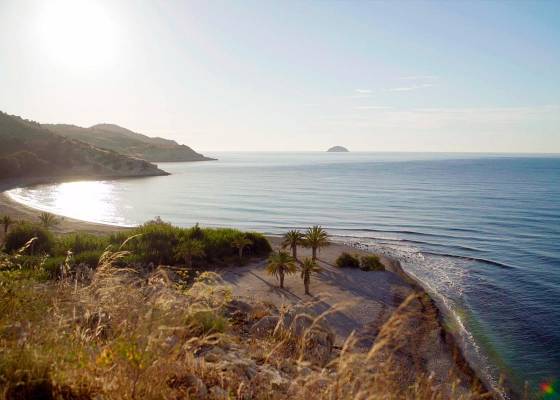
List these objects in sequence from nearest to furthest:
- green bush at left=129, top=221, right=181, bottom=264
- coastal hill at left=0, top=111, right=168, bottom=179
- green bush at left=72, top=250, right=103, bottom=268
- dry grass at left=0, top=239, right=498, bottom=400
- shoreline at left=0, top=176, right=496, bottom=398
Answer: dry grass at left=0, top=239, right=498, bottom=400
shoreline at left=0, top=176, right=496, bottom=398
green bush at left=72, top=250, right=103, bottom=268
green bush at left=129, top=221, right=181, bottom=264
coastal hill at left=0, top=111, right=168, bottom=179

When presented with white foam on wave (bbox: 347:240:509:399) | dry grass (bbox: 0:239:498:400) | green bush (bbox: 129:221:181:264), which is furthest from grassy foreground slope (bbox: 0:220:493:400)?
green bush (bbox: 129:221:181:264)

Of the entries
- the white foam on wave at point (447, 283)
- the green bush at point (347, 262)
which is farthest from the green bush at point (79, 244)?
the white foam on wave at point (447, 283)

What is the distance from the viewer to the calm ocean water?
23750mm

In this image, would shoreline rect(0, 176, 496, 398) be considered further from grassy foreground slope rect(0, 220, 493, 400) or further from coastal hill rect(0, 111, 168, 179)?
coastal hill rect(0, 111, 168, 179)

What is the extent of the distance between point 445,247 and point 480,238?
6738 mm

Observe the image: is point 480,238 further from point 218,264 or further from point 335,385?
point 335,385


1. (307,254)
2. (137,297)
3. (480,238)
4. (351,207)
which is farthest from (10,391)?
(351,207)

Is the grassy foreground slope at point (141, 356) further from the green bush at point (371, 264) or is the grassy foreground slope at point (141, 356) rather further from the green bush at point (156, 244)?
the green bush at point (371, 264)

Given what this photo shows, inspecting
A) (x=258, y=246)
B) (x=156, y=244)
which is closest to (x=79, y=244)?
(x=156, y=244)

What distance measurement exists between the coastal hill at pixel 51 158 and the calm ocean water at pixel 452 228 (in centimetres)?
2062

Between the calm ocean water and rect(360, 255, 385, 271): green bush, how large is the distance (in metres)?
3.22

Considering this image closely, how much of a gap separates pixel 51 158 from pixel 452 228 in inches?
5048

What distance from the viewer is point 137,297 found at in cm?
638

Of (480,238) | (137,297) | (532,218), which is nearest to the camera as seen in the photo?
(137,297)
